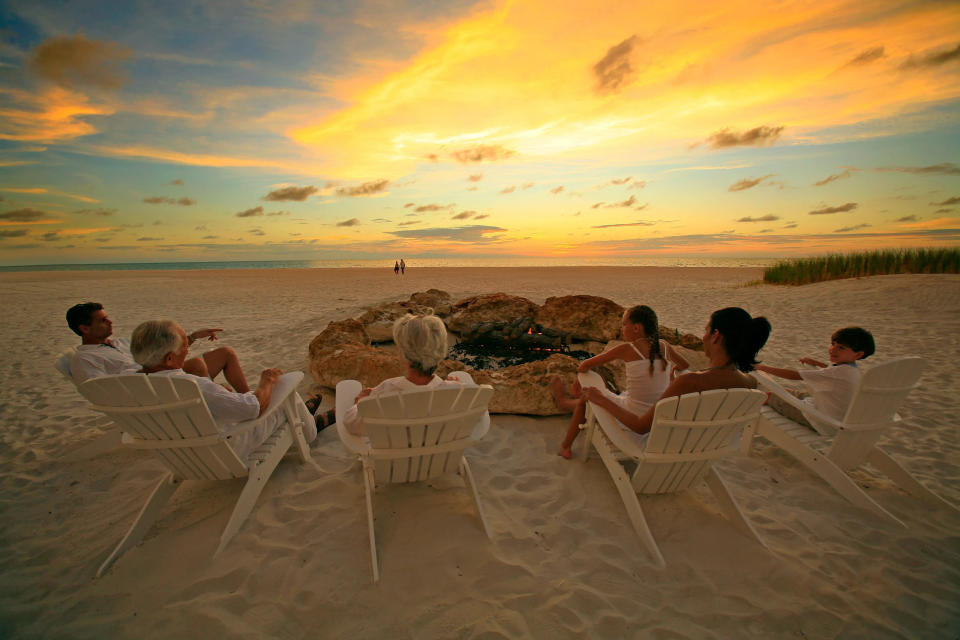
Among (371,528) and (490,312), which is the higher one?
(490,312)

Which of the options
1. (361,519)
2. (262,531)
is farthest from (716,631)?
(262,531)

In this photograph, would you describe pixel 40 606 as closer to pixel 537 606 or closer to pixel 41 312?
pixel 537 606

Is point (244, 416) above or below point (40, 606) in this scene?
above

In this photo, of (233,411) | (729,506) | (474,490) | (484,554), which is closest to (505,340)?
(474,490)

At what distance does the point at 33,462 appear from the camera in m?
3.42

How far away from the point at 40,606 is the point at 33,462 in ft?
6.60

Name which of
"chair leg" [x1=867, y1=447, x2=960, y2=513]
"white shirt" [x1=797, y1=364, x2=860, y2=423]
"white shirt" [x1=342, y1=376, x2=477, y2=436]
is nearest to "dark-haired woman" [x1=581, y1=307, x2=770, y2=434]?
"white shirt" [x1=797, y1=364, x2=860, y2=423]

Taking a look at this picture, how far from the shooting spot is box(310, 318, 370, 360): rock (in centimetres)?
559

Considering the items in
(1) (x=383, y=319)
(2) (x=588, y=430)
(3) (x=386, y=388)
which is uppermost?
(3) (x=386, y=388)

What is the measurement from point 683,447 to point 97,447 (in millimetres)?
4633

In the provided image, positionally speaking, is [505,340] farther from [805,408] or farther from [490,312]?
[805,408]

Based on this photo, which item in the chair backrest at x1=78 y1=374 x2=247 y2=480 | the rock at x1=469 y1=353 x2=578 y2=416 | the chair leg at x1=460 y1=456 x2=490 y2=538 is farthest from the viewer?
the rock at x1=469 y1=353 x2=578 y2=416

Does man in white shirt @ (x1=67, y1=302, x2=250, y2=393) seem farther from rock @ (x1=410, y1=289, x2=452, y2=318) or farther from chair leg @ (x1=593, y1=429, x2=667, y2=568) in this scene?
rock @ (x1=410, y1=289, x2=452, y2=318)

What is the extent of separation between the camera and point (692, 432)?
244 centimetres
